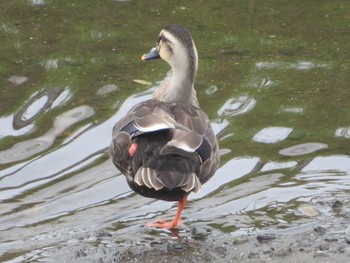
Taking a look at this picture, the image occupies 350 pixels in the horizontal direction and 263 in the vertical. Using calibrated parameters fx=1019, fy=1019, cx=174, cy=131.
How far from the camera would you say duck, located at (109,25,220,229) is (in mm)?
6707

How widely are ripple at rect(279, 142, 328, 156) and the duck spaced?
1.14 meters

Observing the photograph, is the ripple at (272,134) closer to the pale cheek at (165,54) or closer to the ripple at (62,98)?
the pale cheek at (165,54)

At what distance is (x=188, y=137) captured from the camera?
267 inches

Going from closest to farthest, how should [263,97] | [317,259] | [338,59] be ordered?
[317,259]
[263,97]
[338,59]

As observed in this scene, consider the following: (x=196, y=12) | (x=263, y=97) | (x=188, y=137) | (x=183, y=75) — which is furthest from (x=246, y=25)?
(x=188, y=137)

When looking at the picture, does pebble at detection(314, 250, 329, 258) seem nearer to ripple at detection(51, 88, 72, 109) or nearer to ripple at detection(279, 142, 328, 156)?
ripple at detection(279, 142, 328, 156)

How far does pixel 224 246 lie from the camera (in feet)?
22.4

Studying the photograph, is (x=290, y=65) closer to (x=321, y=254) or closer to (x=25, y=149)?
(x=25, y=149)

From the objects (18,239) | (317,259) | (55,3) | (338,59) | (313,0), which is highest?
(55,3)

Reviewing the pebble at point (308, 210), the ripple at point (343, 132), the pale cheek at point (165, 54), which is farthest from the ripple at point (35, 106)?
the pebble at point (308, 210)

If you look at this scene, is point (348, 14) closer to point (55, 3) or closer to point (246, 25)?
point (246, 25)

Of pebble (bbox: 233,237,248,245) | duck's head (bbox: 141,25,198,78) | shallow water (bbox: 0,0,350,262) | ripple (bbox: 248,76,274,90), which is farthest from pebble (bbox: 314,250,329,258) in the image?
ripple (bbox: 248,76,274,90)

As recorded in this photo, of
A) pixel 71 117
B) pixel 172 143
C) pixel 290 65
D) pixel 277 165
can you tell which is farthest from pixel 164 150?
pixel 290 65

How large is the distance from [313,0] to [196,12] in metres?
1.47
